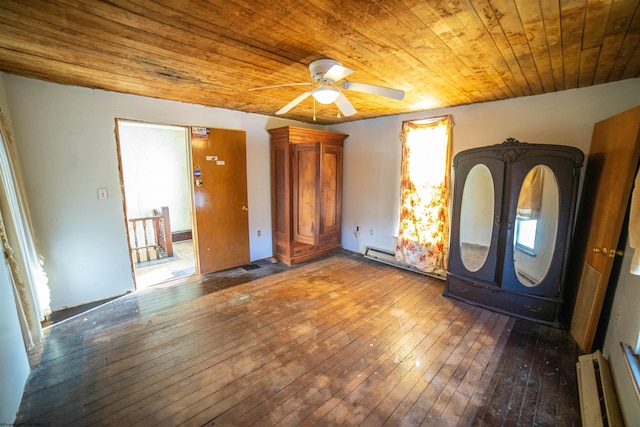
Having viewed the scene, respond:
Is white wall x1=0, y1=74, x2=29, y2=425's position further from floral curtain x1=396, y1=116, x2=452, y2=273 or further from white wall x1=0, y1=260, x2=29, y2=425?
floral curtain x1=396, y1=116, x2=452, y2=273

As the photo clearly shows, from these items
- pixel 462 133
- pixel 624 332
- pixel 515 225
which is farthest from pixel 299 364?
pixel 462 133

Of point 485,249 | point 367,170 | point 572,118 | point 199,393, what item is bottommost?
point 199,393

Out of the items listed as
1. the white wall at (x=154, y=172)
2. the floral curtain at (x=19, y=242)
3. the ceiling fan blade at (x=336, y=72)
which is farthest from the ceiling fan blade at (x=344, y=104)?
the white wall at (x=154, y=172)

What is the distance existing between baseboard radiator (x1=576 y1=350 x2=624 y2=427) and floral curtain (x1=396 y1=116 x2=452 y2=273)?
168 cm

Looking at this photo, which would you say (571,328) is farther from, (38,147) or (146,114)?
(38,147)

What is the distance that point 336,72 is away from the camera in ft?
5.93

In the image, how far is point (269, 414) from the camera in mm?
1603

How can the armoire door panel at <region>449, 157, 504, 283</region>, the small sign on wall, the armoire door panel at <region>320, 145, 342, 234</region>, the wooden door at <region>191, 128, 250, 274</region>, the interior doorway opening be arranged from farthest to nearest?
the interior doorway opening, the armoire door panel at <region>320, 145, 342, 234</region>, the wooden door at <region>191, 128, 250, 274</region>, the small sign on wall, the armoire door panel at <region>449, 157, 504, 283</region>

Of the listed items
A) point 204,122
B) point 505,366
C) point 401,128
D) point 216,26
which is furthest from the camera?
point 401,128

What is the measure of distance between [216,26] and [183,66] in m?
0.78

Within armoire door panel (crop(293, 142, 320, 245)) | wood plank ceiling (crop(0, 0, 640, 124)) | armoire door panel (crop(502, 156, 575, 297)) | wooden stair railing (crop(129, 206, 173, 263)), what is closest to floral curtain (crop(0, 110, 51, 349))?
wood plank ceiling (crop(0, 0, 640, 124))

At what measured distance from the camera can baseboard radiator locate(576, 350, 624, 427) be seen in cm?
148

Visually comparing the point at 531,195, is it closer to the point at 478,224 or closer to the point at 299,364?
the point at 478,224

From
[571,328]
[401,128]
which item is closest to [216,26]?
[401,128]
